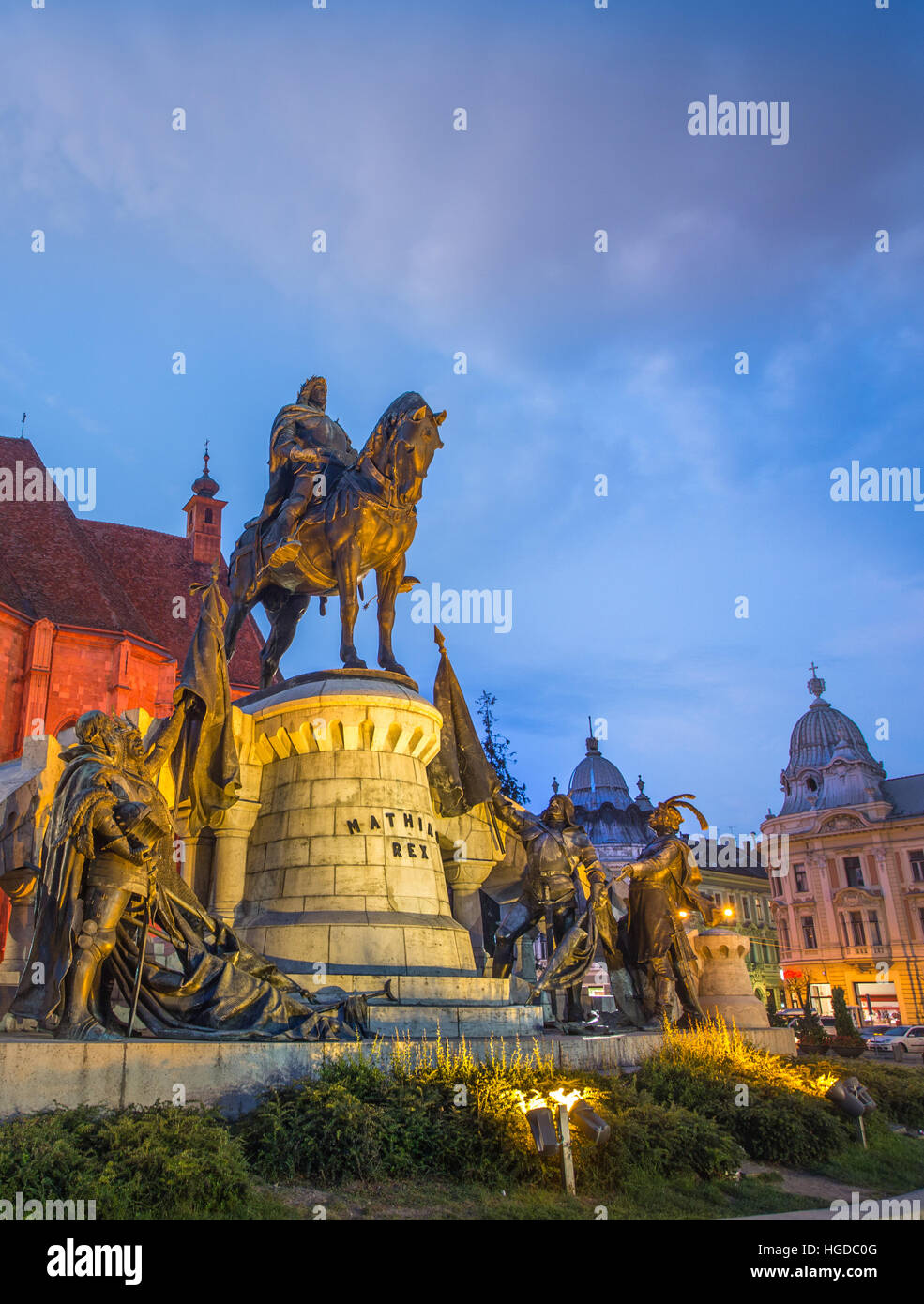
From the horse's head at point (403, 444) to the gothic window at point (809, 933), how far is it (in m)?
63.7

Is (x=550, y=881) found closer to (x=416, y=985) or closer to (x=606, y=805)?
(x=416, y=985)

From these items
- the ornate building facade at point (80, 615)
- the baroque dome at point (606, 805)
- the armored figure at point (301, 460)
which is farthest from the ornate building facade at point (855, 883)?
the armored figure at point (301, 460)

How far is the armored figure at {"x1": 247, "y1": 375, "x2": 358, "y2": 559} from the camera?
12.9 m

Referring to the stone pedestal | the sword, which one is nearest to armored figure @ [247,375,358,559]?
the sword

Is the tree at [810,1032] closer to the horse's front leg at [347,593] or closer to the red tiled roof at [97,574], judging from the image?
the horse's front leg at [347,593]

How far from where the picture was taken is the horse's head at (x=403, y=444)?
12.5 m

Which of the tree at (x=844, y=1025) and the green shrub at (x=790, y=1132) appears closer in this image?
the green shrub at (x=790, y=1132)

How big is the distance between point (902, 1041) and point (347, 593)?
2854 cm

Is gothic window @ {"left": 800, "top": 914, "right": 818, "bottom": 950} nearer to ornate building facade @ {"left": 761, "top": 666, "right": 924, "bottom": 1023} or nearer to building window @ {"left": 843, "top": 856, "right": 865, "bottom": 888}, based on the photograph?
ornate building facade @ {"left": 761, "top": 666, "right": 924, "bottom": 1023}

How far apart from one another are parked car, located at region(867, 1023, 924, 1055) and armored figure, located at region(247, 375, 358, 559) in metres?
21.8

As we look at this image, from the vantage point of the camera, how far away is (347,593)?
12523 mm
